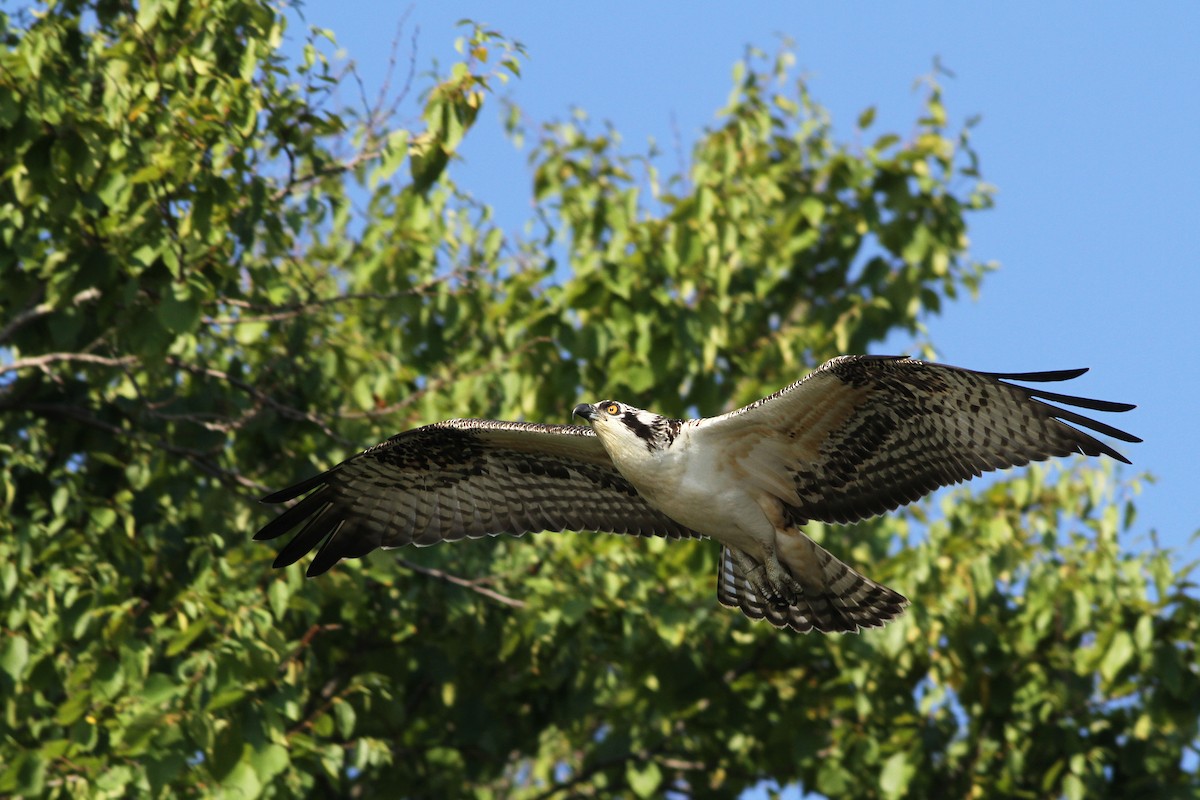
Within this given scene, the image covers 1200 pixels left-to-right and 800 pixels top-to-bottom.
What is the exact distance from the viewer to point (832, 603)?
7.80m

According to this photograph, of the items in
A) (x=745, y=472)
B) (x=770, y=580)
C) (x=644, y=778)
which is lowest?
(x=644, y=778)

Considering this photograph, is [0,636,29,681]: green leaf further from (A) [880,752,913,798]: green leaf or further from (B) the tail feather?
(A) [880,752,913,798]: green leaf

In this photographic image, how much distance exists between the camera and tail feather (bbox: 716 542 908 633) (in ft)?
25.4

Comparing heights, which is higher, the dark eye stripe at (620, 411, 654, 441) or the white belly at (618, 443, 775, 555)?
the dark eye stripe at (620, 411, 654, 441)

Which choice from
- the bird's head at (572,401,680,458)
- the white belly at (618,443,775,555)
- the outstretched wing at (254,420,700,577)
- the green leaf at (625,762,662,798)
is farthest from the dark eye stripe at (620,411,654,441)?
the green leaf at (625,762,662,798)

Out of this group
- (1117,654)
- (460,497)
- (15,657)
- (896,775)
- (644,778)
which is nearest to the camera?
(15,657)

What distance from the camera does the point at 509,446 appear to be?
8.02 metres

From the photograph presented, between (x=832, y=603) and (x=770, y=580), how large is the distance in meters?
0.34

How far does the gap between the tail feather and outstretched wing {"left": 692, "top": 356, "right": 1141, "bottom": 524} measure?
0.31 m

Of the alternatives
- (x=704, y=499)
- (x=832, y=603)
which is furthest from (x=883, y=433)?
(x=832, y=603)

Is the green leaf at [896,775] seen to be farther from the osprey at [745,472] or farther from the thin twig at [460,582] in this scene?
the thin twig at [460,582]

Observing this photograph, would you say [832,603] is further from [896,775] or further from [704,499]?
[896,775]

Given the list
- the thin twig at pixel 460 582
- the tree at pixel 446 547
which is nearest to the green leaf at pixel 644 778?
the tree at pixel 446 547

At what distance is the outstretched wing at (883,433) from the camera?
6.73 m
